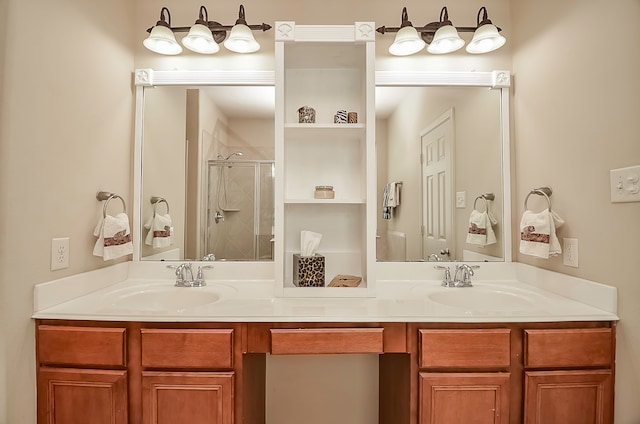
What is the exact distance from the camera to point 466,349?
4.04 feet

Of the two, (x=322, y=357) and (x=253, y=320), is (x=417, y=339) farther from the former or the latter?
(x=322, y=357)

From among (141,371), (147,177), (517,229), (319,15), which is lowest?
(141,371)

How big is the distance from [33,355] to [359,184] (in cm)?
154

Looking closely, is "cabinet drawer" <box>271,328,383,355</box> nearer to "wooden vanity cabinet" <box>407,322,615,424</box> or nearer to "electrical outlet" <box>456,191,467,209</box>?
"wooden vanity cabinet" <box>407,322,615,424</box>

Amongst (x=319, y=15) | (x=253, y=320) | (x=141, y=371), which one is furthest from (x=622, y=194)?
(x=141, y=371)

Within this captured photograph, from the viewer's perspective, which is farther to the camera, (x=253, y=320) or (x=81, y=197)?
(x=81, y=197)

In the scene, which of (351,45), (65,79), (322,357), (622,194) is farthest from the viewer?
(322,357)

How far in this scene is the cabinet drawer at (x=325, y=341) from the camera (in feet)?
4.08

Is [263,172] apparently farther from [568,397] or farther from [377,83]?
[568,397]

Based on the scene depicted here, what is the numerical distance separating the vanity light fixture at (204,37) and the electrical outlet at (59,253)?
104 centimetres

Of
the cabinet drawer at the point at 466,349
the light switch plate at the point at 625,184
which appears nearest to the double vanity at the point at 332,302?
the cabinet drawer at the point at 466,349

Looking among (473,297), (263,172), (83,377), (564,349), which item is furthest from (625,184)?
(83,377)

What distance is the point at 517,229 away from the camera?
72.2 inches

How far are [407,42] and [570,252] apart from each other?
1230 mm
